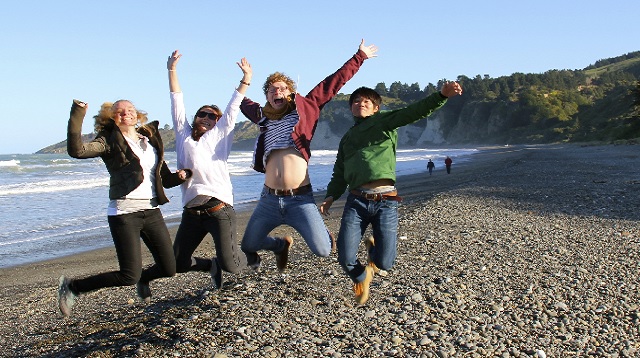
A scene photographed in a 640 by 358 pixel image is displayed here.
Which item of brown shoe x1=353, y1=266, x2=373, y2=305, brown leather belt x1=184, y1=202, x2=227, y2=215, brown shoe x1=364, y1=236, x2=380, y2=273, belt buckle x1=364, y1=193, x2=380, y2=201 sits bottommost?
brown shoe x1=353, y1=266, x2=373, y2=305

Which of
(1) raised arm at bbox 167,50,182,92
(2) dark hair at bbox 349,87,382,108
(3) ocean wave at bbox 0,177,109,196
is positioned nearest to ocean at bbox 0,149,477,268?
(3) ocean wave at bbox 0,177,109,196

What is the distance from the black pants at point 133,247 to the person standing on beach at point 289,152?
74 centimetres

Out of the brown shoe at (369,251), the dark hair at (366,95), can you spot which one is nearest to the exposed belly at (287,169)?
the dark hair at (366,95)

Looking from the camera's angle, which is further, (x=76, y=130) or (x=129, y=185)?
(x=129, y=185)

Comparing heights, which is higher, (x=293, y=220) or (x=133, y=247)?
(x=293, y=220)

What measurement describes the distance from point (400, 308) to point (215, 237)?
1.70 m

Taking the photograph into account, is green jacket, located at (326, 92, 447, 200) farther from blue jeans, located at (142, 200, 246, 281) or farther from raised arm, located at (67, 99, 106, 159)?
raised arm, located at (67, 99, 106, 159)

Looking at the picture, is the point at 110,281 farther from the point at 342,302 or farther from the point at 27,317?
the point at 27,317

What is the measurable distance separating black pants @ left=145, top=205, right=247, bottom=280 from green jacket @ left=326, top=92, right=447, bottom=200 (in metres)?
1.08

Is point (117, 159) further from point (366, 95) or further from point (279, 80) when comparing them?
point (366, 95)

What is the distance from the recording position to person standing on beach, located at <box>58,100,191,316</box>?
466 centimetres

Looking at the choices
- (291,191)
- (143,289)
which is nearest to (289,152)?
(291,191)

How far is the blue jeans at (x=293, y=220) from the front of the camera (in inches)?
195

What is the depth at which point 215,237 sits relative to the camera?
17.2 ft
